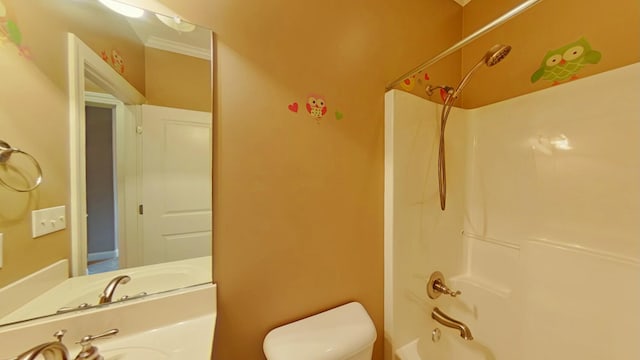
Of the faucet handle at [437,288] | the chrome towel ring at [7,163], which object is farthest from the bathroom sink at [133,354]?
the faucet handle at [437,288]

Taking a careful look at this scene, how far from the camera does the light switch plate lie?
25.5 inches

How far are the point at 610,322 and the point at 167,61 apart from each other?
2151 mm

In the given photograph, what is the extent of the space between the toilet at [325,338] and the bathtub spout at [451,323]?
56 centimetres

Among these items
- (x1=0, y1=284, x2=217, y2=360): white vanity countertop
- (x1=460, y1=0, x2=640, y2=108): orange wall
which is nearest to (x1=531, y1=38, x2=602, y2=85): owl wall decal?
(x1=460, y1=0, x2=640, y2=108): orange wall

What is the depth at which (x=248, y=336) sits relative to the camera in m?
0.88

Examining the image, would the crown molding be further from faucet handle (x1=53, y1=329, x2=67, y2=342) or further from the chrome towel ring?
faucet handle (x1=53, y1=329, x2=67, y2=342)

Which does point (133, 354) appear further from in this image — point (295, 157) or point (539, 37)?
point (539, 37)

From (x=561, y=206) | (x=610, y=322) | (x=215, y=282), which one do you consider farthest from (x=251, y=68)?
(x=610, y=322)

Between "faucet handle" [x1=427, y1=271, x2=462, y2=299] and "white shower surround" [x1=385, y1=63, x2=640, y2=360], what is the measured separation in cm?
5

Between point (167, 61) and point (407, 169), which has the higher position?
point (167, 61)

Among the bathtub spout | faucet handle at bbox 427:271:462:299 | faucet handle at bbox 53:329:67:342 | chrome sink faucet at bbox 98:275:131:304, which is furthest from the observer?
faucet handle at bbox 427:271:462:299

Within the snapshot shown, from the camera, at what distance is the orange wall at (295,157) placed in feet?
2.73

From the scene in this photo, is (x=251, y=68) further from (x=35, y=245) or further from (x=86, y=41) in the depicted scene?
(x=35, y=245)

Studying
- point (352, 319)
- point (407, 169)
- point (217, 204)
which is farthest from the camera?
point (407, 169)
